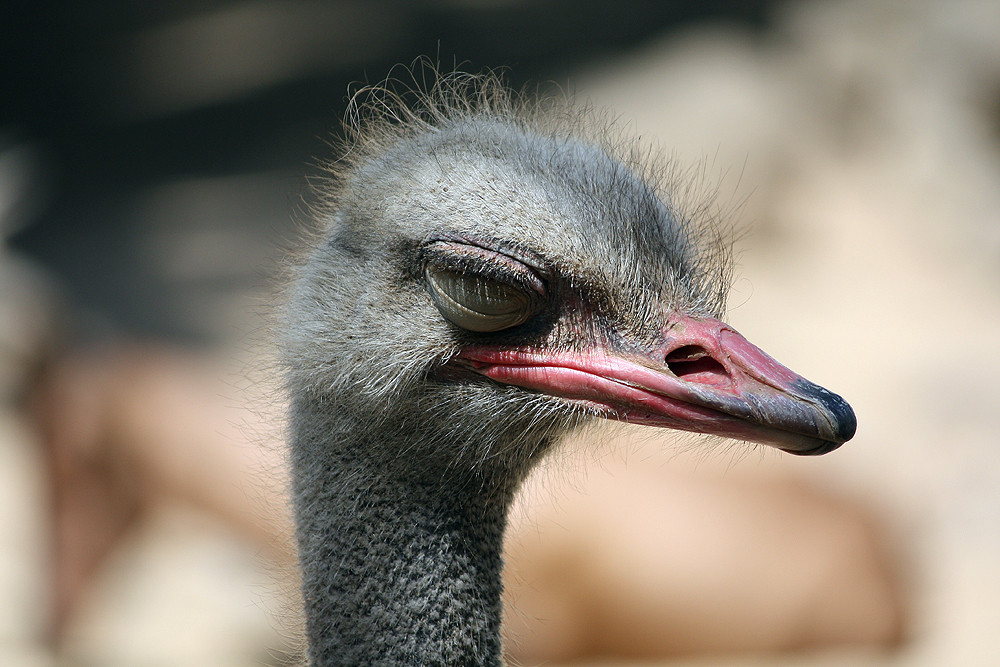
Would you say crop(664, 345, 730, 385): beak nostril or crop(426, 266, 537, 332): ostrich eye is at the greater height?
crop(426, 266, 537, 332): ostrich eye

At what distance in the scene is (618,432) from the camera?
2049mm

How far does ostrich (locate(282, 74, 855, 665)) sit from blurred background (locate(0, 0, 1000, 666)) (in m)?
0.31

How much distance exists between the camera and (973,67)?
6758 millimetres

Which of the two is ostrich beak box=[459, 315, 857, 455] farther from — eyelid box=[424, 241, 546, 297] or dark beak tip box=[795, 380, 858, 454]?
eyelid box=[424, 241, 546, 297]

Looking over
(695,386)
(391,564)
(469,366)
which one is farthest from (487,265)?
(391,564)

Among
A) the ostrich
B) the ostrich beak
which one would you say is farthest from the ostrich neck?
the ostrich beak

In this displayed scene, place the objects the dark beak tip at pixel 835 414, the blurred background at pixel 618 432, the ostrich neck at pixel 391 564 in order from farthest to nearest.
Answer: the blurred background at pixel 618 432 < the ostrich neck at pixel 391 564 < the dark beak tip at pixel 835 414

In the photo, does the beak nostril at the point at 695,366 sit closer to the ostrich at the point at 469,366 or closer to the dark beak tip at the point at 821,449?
the ostrich at the point at 469,366

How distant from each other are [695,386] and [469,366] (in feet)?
1.22

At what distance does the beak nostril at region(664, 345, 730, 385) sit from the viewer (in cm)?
160

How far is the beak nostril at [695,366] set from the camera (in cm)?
160

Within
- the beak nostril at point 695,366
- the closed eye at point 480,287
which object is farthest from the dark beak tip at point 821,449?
the closed eye at point 480,287

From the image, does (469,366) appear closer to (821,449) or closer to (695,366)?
(695,366)

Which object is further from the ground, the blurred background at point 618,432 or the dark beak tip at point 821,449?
the blurred background at point 618,432
